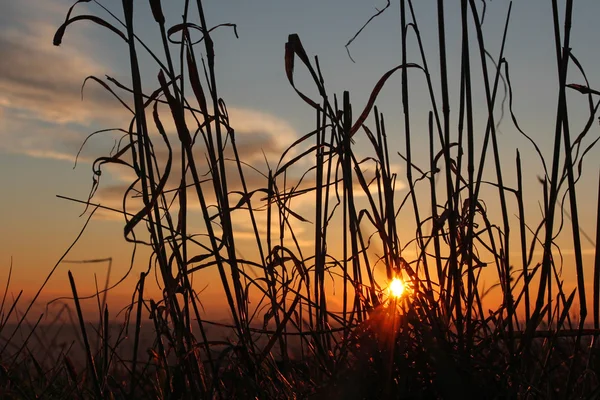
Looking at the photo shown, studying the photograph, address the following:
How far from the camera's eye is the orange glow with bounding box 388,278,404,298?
5.04 feet

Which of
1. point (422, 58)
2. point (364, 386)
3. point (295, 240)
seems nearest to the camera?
point (364, 386)

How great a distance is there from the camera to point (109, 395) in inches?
72.9

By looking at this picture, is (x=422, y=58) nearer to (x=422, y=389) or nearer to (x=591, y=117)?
(x=591, y=117)

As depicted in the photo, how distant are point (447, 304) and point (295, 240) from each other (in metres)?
0.42

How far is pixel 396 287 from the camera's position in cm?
158

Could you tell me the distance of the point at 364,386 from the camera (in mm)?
1399

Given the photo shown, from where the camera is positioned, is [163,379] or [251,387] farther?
[163,379]

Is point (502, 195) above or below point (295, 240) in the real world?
above

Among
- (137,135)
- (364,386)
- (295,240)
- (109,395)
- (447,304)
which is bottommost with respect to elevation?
(109,395)

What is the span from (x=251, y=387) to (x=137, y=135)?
605mm

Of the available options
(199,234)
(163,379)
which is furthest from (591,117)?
(163,379)

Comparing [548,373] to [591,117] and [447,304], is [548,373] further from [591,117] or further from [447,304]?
[591,117]

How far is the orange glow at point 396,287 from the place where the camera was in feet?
5.04

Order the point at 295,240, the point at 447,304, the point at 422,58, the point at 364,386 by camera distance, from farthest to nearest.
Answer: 1. the point at 295,240
2. the point at 422,58
3. the point at 447,304
4. the point at 364,386
